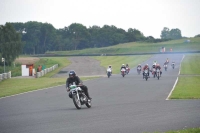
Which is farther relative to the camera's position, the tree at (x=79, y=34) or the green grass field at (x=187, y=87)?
the tree at (x=79, y=34)

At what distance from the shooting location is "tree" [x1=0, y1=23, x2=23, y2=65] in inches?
3482

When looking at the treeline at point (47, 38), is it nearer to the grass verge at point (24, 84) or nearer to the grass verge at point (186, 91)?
the grass verge at point (24, 84)

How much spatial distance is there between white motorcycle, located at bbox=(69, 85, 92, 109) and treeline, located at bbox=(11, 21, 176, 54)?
121174mm

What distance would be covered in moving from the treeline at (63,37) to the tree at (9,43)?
41.0 metres

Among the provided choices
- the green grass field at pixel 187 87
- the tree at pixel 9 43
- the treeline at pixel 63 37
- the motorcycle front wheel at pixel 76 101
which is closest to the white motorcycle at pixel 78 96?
the motorcycle front wheel at pixel 76 101

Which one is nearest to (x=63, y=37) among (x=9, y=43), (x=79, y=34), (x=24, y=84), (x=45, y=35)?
(x=79, y=34)

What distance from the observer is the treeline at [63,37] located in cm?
14262

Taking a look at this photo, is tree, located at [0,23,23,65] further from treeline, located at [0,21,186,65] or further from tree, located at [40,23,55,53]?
tree, located at [40,23,55,53]

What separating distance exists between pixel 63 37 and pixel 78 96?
168386 mm

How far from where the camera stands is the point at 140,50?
10950cm

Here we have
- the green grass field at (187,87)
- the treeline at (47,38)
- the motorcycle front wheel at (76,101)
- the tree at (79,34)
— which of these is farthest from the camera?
the tree at (79,34)

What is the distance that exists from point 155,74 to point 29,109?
969 inches

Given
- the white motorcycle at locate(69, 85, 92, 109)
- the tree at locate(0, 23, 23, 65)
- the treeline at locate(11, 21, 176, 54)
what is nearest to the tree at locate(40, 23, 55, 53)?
the treeline at locate(11, 21, 176, 54)

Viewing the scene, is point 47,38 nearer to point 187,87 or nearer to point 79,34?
point 79,34
